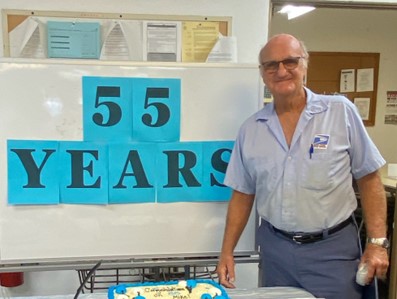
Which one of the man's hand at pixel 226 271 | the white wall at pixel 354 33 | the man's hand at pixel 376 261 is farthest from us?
the white wall at pixel 354 33

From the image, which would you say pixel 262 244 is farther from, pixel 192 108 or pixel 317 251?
pixel 192 108

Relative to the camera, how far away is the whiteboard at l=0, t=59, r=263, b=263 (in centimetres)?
155

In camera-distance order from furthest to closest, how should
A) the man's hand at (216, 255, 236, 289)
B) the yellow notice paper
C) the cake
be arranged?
the yellow notice paper
the man's hand at (216, 255, 236, 289)
the cake

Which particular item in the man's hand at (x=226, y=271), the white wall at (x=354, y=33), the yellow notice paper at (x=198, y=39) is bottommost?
the man's hand at (x=226, y=271)

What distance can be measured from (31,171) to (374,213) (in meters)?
1.31

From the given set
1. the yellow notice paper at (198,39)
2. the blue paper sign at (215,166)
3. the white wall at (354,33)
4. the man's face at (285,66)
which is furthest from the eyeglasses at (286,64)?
the white wall at (354,33)

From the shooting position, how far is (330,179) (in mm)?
1412

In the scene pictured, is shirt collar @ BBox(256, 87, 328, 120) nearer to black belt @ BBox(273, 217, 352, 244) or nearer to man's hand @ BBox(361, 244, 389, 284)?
A: black belt @ BBox(273, 217, 352, 244)

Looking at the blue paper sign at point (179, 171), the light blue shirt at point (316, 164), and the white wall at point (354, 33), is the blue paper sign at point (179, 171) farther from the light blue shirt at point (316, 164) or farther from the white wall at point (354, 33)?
the white wall at point (354, 33)

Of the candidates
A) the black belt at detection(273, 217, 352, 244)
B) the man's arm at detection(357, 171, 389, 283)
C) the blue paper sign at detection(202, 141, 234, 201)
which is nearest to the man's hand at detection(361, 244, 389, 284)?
the man's arm at detection(357, 171, 389, 283)

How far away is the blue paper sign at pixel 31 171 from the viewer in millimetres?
1549

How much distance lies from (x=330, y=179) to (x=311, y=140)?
6.1 inches

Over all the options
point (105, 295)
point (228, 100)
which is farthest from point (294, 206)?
point (105, 295)

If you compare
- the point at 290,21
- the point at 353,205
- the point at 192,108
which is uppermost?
the point at 290,21
